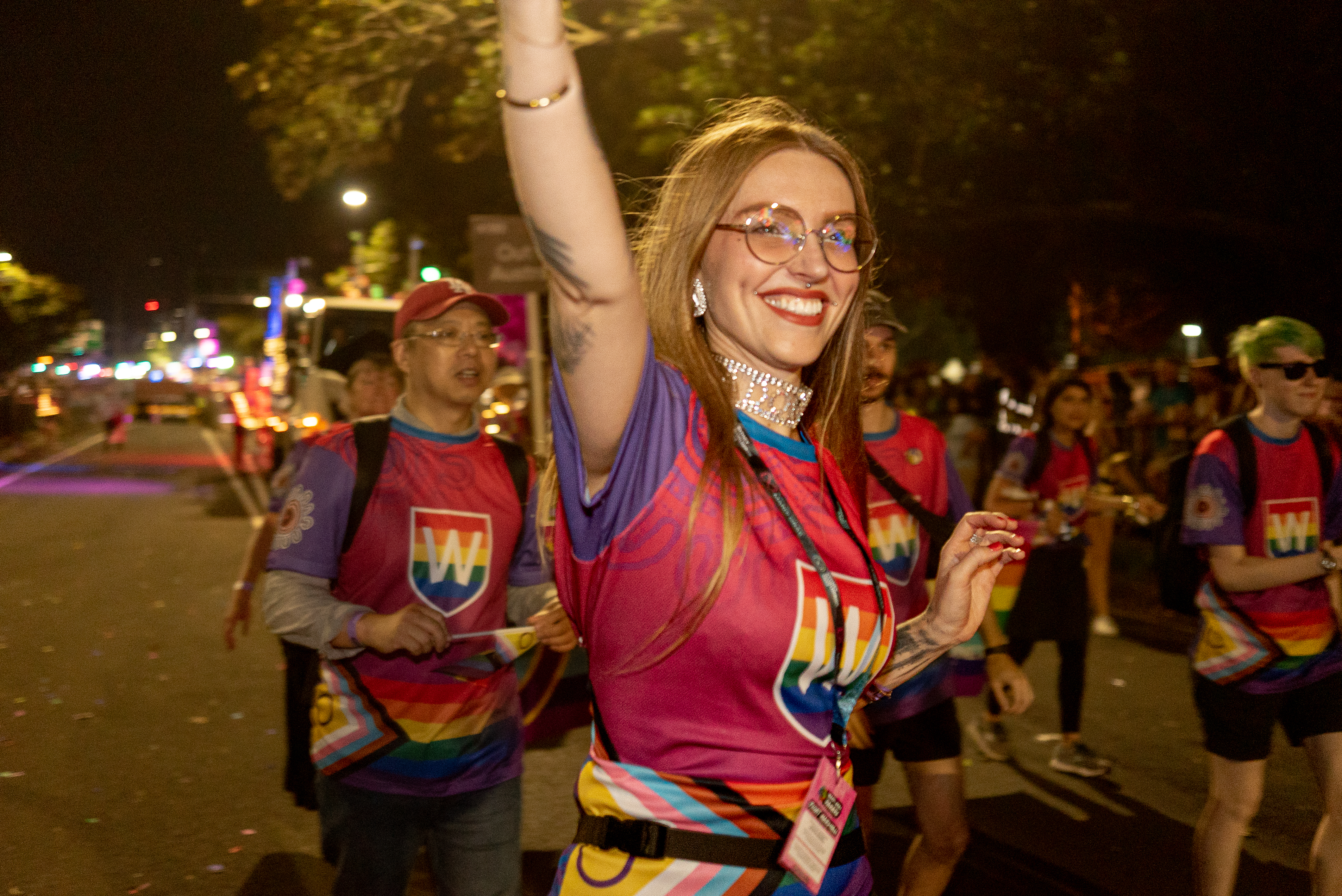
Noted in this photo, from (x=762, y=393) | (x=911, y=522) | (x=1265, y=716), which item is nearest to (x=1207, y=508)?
(x=1265, y=716)

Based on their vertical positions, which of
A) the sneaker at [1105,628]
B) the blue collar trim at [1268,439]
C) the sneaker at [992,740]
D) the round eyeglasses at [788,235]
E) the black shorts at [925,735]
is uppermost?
the round eyeglasses at [788,235]

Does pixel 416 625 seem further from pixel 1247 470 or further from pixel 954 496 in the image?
pixel 1247 470

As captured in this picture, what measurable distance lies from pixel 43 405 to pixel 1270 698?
36872mm

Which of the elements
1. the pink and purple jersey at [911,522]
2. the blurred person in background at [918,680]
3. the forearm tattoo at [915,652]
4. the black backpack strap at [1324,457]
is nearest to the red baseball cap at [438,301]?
the blurred person in background at [918,680]

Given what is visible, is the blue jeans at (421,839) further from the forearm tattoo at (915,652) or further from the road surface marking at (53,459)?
the road surface marking at (53,459)

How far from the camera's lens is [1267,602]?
407 cm

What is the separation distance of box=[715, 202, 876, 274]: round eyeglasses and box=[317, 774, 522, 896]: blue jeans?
2.00 meters

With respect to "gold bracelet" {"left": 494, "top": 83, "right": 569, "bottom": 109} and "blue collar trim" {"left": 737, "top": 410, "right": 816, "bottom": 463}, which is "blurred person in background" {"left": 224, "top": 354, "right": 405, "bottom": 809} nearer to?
"blue collar trim" {"left": 737, "top": 410, "right": 816, "bottom": 463}

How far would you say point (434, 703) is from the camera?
3174mm

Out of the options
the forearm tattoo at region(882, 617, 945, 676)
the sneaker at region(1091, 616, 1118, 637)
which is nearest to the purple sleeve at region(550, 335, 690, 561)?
the forearm tattoo at region(882, 617, 945, 676)

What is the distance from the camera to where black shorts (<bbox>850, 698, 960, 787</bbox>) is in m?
4.12

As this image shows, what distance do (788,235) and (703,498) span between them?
1.50 ft

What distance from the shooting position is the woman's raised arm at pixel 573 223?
4.50 feet

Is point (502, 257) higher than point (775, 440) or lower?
higher
